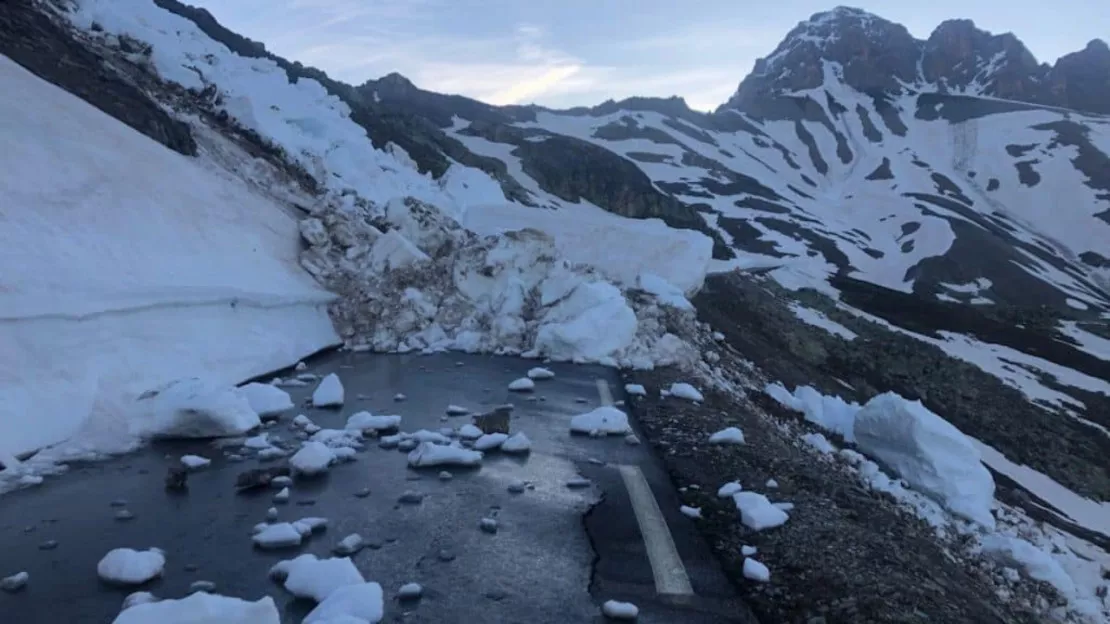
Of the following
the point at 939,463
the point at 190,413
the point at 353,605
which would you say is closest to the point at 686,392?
the point at 939,463

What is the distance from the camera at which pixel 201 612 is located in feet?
15.8

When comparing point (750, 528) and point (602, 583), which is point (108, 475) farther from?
point (750, 528)

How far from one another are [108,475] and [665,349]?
38.9ft

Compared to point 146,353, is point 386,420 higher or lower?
lower

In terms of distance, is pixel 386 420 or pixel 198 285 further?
pixel 198 285

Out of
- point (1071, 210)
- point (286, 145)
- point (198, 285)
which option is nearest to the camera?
point (198, 285)

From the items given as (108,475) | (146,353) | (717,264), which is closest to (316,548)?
(108,475)

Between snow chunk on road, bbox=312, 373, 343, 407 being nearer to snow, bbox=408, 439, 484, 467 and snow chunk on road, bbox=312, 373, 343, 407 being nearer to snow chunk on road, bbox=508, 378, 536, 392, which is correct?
snow, bbox=408, 439, 484, 467

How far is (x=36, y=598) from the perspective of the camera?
607 cm

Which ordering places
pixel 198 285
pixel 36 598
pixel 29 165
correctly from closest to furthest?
pixel 36 598 < pixel 29 165 < pixel 198 285

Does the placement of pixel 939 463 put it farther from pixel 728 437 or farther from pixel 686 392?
pixel 728 437

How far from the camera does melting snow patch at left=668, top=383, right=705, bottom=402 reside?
14.3 meters

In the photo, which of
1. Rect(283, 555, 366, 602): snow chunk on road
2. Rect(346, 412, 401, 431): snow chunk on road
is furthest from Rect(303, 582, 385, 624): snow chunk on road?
Rect(346, 412, 401, 431): snow chunk on road

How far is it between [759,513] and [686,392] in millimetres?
6236
